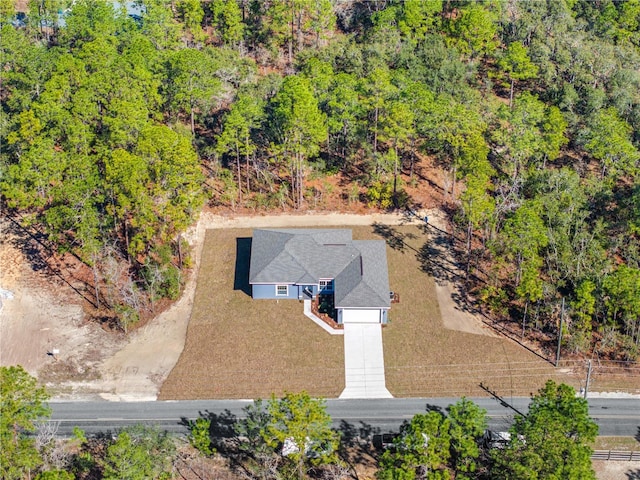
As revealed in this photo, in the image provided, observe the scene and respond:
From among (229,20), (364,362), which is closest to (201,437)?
(364,362)

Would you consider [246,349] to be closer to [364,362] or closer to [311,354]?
[311,354]

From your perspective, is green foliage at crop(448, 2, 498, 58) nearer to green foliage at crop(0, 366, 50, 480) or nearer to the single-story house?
the single-story house

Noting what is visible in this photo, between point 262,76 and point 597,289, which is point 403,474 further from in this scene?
point 262,76

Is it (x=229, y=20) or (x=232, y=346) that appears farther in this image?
(x=229, y=20)

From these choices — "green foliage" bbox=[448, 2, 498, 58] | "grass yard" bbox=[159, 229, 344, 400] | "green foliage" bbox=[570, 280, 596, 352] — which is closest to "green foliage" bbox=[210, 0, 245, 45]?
"green foliage" bbox=[448, 2, 498, 58]

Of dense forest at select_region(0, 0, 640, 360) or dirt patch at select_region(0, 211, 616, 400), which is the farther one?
dense forest at select_region(0, 0, 640, 360)

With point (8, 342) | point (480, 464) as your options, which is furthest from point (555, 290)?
point (8, 342)
